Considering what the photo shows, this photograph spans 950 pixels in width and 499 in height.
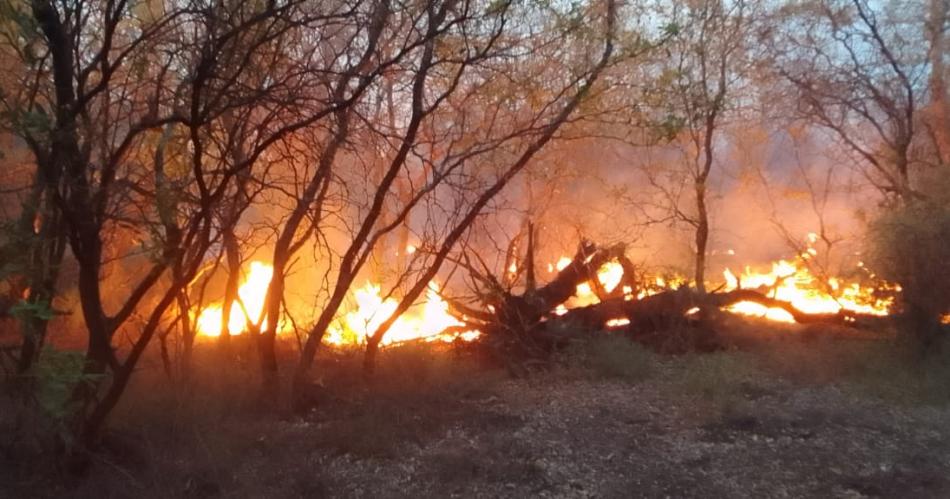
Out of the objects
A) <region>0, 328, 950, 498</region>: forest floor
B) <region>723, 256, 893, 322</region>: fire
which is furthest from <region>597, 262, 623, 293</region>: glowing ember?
<region>0, 328, 950, 498</region>: forest floor

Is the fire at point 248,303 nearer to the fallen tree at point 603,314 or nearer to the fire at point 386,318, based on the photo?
the fire at point 386,318

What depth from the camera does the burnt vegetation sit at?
5941mm

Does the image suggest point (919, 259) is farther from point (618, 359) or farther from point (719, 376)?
point (618, 359)

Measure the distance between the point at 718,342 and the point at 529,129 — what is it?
13.3ft

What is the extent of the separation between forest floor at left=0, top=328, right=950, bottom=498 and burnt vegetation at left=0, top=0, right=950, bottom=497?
38 millimetres

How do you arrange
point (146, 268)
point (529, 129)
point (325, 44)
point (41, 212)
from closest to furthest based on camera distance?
point (41, 212) < point (325, 44) < point (529, 129) < point (146, 268)

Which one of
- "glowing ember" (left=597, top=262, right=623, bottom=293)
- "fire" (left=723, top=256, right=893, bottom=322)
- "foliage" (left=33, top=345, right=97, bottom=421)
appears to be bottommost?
"foliage" (left=33, top=345, right=97, bottom=421)

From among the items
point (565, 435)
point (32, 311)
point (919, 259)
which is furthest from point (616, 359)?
point (32, 311)

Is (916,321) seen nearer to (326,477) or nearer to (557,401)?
(557,401)

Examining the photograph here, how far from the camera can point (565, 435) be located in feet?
23.8

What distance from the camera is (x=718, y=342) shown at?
10.4m

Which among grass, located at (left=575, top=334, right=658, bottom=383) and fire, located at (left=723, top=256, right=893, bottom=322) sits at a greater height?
fire, located at (left=723, top=256, right=893, bottom=322)

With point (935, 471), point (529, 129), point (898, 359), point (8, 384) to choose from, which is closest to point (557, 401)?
point (529, 129)

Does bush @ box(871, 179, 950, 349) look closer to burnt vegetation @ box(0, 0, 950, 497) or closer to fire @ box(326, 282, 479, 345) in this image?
burnt vegetation @ box(0, 0, 950, 497)
